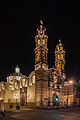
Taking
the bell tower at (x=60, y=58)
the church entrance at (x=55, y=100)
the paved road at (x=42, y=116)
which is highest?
the bell tower at (x=60, y=58)

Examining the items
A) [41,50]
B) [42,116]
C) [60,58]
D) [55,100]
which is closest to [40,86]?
[55,100]

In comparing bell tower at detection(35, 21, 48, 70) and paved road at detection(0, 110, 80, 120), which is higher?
bell tower at detection(35, 21, 48, 70)

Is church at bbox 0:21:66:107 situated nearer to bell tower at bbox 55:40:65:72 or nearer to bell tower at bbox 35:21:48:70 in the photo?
bell tower at bbox 35:21:48:70

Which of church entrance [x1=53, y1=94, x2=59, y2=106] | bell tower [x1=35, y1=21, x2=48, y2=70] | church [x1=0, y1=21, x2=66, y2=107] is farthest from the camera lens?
bell tower [x1=35, y1=21, x2=48, y2=70]

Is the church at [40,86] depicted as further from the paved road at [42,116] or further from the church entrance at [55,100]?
the paved road at [42,116]

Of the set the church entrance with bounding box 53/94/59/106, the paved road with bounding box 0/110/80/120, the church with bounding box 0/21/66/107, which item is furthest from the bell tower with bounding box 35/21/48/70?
the paved road with bounding box 0/110/80/120

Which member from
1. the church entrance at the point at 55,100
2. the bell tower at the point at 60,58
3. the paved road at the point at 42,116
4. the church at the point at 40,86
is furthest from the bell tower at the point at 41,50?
the paved road at the point at 42,116

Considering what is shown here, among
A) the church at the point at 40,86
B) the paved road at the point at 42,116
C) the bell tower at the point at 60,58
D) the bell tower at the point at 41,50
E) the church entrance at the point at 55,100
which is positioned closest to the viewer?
the paved road at the point at 42,116

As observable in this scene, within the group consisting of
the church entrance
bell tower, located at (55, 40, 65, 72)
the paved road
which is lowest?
the church entrance

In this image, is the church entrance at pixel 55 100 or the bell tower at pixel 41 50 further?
the bell tower at pixel 41 50

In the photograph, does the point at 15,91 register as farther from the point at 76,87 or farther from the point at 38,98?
the point at 76,87

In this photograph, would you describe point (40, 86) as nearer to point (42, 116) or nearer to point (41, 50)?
point (41, 50)

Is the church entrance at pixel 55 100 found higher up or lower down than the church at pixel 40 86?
lower down

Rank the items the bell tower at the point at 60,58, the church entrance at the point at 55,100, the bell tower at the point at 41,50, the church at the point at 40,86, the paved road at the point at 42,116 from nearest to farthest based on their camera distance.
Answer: the paved road at the point at 42,116 < the church at the point at 40,86 < the church entrance at the point at 55,100 < the bell tower at the point at 41,50 < the bell tower at the point at 60,58
